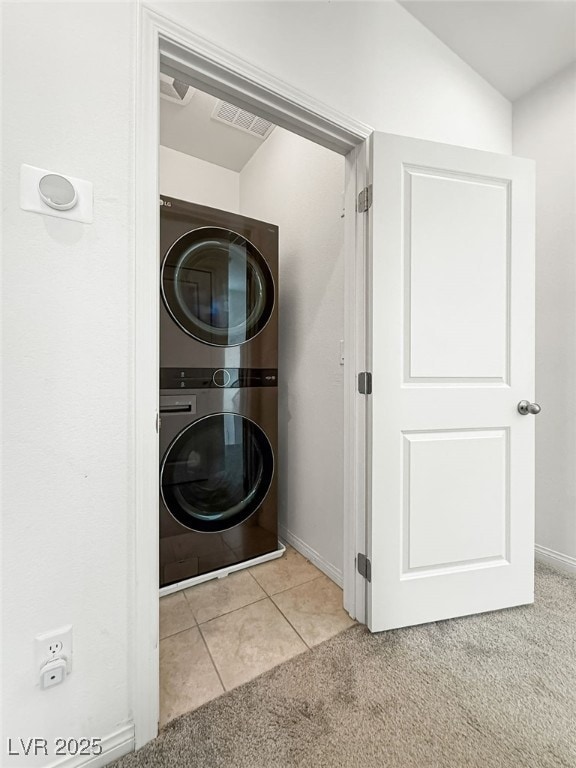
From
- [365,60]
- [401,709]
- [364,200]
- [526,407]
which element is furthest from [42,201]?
[526,407]

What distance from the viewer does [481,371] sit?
4.81 feet

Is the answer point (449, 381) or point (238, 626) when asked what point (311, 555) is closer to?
point (238, 626)

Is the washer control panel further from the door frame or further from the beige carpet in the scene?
the beige carpet

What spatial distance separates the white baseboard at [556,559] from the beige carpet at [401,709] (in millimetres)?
540

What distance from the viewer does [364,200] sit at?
54.6 inches

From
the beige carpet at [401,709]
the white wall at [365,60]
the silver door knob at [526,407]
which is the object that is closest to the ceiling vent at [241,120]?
the white wall at [365,60]

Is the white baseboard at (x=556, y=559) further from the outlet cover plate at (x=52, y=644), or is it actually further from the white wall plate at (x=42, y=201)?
the white wall plate at (x=42, y=201)

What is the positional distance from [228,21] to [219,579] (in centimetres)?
229

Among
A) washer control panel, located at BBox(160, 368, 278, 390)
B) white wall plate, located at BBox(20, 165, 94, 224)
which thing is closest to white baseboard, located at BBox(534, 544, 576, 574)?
washer control panel, located at BBox(160, 368, 278, 390)

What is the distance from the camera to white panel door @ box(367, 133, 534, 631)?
135 centimetres

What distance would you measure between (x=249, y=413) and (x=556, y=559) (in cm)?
186

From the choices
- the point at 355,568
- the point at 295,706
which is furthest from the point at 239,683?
the point at 355,568

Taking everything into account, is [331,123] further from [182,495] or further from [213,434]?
[182,495]

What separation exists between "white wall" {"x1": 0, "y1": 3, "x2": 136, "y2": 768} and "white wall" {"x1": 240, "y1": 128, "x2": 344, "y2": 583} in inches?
43.1
